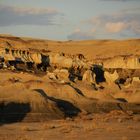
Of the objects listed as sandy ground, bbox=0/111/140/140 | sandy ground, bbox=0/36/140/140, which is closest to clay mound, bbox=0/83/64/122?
sandy ground, bbox=0/36/140/140

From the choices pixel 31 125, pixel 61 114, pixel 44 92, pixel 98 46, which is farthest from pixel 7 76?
pixel 98 46

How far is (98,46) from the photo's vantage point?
168625 mm

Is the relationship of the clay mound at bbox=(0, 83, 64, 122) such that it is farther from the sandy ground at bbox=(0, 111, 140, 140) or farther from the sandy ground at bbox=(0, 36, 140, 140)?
the sandy ground at bbox=(0, 111, 140, 140)

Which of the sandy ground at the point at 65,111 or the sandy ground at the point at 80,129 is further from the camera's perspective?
the sandy ground at the point at 65,111

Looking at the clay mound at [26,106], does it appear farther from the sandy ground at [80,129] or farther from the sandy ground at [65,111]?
the sandy ground at [80,129]

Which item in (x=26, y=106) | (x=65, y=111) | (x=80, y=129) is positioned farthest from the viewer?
(x=65, y=111)

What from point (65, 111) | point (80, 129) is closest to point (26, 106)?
point (65, 111)

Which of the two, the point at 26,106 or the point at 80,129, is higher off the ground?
the point at 26,106

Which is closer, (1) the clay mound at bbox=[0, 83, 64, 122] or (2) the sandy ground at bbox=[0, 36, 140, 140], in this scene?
(2) the sandy ground at bbox=[0, 36, 140, 140]

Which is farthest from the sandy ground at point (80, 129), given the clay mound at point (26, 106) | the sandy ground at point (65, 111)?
the clay mound at point (26, 106)

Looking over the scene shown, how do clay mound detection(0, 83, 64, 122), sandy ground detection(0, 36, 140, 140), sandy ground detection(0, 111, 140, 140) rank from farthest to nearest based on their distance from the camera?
clay mound detection(0, 83, 64, 122) < sandy ground detection(0, 36, 140, 140) < sandy ground detection(0, 111, 140, 140)

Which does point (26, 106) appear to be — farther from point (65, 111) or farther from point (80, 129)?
point (80, 129)

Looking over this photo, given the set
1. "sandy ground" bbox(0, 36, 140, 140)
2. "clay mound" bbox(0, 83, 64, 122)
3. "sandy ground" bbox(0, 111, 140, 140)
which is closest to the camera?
"sandy ground" bbox(0, 111, 140, 140)

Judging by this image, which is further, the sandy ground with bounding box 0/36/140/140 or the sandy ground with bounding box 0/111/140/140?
the sandy ground with bounding box 0/36/140/140
